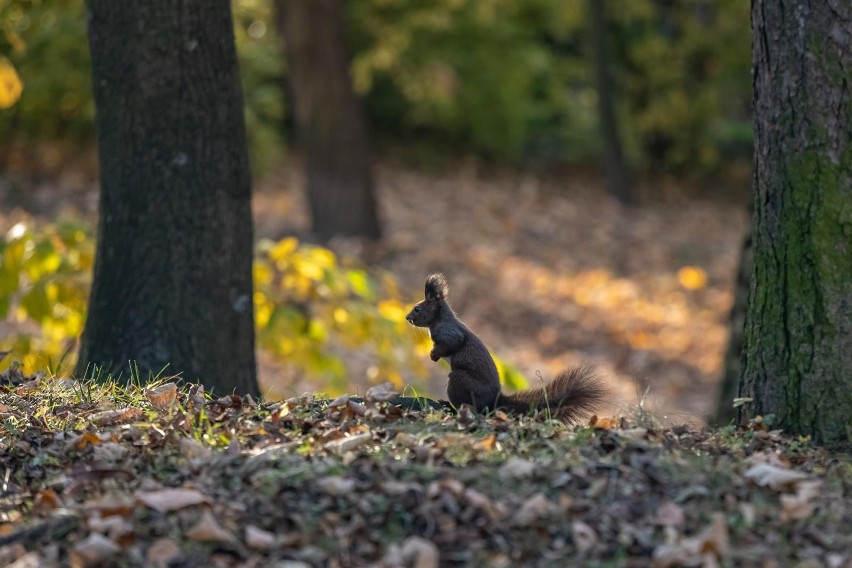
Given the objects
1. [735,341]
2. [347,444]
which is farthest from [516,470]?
[735,341]

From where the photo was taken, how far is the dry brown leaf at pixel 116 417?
462cm

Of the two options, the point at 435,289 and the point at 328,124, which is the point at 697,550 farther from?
the point at 328,124

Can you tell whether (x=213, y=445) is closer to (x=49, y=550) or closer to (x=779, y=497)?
(x=49, y=550)

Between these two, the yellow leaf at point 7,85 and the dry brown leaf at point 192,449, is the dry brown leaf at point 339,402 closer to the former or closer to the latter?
the dry brown leaf at point 192,449

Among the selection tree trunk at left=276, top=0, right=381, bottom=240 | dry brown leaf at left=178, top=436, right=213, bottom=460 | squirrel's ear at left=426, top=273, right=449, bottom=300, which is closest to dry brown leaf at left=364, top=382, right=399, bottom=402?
squirrel's ear at left=426, top=273, right=449, bottom=300

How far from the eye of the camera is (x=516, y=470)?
3.98 m

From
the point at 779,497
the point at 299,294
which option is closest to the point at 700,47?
the point at 299,294

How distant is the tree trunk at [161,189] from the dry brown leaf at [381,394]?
4.25ft

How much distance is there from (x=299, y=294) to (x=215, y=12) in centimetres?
242

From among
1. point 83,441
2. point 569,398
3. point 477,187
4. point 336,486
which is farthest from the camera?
point 477,187

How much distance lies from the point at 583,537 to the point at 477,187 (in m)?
16.7

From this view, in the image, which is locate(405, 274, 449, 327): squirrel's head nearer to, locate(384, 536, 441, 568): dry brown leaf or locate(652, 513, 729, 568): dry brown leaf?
locate(384, 536, 441, 568): dry brown leaf

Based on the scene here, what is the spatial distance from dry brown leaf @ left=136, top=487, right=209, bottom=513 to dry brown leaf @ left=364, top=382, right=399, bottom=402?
Result: 1.37 m

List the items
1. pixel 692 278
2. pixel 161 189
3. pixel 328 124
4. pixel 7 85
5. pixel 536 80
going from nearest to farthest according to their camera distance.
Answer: pixel 161 189, pixel 7 85, pixel 328 124, pixel 692 278, pixel 536 80
